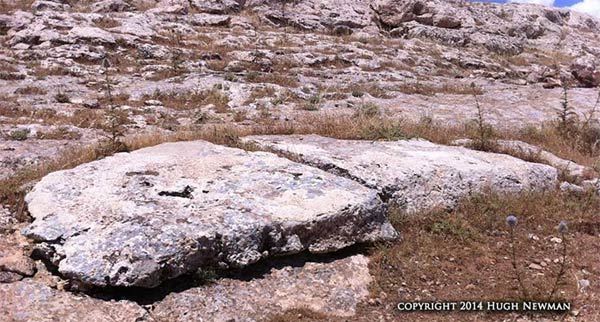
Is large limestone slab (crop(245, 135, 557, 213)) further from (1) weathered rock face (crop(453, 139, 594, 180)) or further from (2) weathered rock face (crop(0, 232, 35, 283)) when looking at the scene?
(2) weathered rock face (crop(0, 232, 35, 283))

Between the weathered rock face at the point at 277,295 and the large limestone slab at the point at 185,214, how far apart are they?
0.76 feet

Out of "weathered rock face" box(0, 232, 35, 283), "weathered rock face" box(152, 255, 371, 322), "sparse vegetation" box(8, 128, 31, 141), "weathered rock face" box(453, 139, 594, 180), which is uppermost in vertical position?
"weathered rock face" box(0, 232, 35, 283)

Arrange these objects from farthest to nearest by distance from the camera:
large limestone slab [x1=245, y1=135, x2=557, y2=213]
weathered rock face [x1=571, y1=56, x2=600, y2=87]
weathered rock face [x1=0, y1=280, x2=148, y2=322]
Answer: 1. weathered rock face [x1=571, y1=56, x2=600, y2=87]
2. large limestone slab [x1=245, y1=135, x2=557, y2=213]
3. weathered rock face [x1=0, y1=280, x2=148, y2=322]

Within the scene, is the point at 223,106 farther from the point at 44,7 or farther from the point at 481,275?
the point at 44,7

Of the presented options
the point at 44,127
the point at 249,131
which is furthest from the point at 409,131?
the point at 44,127

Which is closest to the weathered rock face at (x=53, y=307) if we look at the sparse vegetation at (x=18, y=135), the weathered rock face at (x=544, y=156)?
the sparse vegetation at (x=18, y=135)

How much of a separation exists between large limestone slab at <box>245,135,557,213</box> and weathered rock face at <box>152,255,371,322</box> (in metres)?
1.54

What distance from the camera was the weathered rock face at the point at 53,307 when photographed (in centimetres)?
409

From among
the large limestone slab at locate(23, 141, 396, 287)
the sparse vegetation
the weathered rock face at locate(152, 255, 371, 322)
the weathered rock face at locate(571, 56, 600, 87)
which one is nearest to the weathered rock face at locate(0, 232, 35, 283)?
the large limestone slab at locate(23, 141, 396, 287)

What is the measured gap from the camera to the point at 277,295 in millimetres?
4934

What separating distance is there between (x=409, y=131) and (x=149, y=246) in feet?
20.6

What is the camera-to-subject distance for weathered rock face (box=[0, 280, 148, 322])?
13.4ft

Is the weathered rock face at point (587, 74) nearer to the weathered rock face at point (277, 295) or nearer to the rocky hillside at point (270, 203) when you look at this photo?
the rocky hillside at point (270, 203)

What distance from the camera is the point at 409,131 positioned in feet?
31.2
